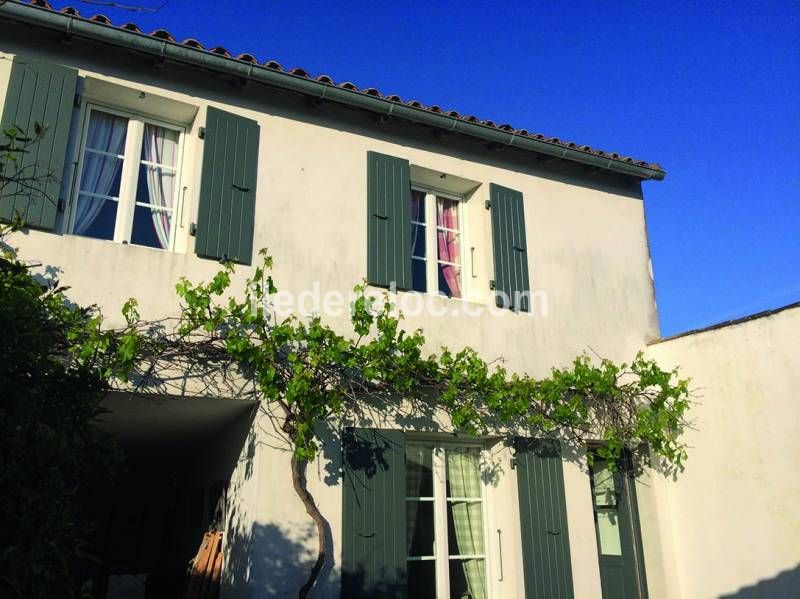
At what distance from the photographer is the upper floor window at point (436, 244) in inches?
271

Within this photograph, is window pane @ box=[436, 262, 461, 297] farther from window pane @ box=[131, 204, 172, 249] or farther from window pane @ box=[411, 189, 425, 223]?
window pane @ box=[131, 204, 172, 249]

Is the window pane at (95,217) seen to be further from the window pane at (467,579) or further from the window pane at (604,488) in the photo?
the window pane at (604,488)

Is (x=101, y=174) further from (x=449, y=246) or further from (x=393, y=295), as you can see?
(x=449, y=246)

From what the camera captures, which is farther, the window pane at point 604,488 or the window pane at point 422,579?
the window pane at point 604,488

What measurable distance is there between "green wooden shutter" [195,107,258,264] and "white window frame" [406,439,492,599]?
2.32 metres

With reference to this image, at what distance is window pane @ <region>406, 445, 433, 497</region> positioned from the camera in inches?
241

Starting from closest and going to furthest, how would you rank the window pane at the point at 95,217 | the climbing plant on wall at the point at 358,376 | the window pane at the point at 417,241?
the climbing plant on wall at the point at 358,376
the window pane at the point at 95,217
the window pane at the point at 417,241

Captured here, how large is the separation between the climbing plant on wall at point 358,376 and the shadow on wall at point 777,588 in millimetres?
1238

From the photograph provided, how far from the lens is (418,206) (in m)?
7.19

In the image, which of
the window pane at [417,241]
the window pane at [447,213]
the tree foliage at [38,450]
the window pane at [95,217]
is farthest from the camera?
the window pane at [447,213]

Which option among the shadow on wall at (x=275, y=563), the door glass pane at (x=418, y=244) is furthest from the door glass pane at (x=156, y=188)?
the shadow on wall at (x=275, y=563)

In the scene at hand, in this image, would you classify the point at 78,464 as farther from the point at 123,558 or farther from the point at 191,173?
the point at 123,558

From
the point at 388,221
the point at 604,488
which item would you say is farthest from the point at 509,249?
the point at 604,488

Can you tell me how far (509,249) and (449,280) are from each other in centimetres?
69
